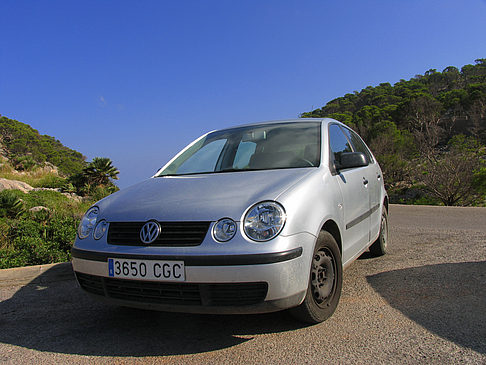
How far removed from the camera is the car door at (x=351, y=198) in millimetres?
3264

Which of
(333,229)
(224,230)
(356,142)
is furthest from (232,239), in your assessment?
(356,142)

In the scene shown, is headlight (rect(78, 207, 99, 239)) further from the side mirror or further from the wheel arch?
the side mirror

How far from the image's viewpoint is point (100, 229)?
2750 mm

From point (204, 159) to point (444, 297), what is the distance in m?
2.47

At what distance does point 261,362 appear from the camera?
2287 millimetres

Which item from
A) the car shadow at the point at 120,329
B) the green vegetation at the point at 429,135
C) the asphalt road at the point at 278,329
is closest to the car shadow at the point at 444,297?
the asphalt road at the point at 278,329

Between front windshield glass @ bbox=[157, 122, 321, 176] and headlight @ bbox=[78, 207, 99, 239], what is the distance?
975mm

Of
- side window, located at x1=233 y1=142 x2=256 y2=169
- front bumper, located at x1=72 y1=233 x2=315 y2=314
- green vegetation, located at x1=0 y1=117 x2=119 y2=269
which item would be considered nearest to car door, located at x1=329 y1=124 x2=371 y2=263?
side window, located at x1=233 y1=142 x2=256 y2=169

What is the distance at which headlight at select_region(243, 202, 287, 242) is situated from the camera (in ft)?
7.68

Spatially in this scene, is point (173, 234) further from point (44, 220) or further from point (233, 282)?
point (44, 220)

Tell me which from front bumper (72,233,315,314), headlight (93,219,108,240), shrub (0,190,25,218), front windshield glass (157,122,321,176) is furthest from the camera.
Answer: shrub (0,190,25,218)

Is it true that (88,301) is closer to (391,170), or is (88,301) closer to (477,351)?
(477,351)

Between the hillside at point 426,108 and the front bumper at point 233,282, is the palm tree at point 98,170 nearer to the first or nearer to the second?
the front bumper at point 233,282

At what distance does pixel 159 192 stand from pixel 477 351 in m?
2.29
